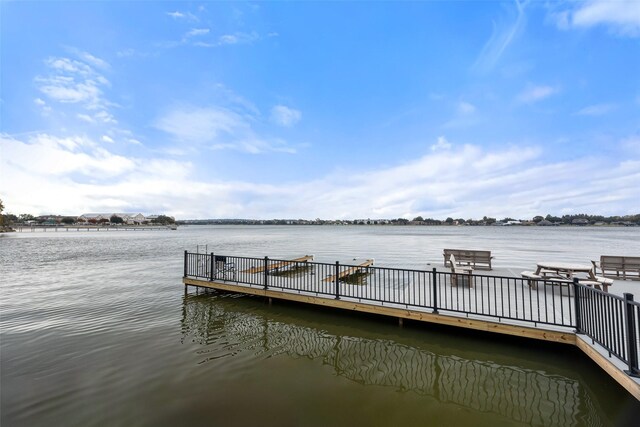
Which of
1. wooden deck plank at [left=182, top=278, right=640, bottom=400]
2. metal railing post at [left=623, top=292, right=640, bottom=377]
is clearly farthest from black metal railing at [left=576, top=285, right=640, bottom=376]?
wooden deck plank at [left=182, top=278, right=640, bottom=400]

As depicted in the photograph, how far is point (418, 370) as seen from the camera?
5.18m

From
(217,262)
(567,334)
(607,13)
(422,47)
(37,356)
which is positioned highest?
(422,47)

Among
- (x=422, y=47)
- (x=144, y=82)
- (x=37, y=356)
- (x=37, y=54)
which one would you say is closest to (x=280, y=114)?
(x=144, y=82)

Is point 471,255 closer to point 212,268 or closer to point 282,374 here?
point 282,374

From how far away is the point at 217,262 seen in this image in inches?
429

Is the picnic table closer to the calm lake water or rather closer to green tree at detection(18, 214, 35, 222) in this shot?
the calm lake water

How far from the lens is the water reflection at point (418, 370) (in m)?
4.04

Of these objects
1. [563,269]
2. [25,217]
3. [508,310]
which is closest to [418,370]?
[508,310]

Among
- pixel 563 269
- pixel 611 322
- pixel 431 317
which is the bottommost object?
pixel 431 317

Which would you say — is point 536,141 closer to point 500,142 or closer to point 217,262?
point 500,142

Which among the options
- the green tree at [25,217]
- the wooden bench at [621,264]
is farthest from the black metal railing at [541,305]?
the green tree at [25,217]

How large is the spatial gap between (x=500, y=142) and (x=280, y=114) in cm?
2604

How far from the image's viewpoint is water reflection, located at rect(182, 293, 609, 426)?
4043mm

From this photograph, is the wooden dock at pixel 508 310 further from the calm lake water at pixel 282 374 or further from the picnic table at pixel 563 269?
the picnic table at pixel 563 269
